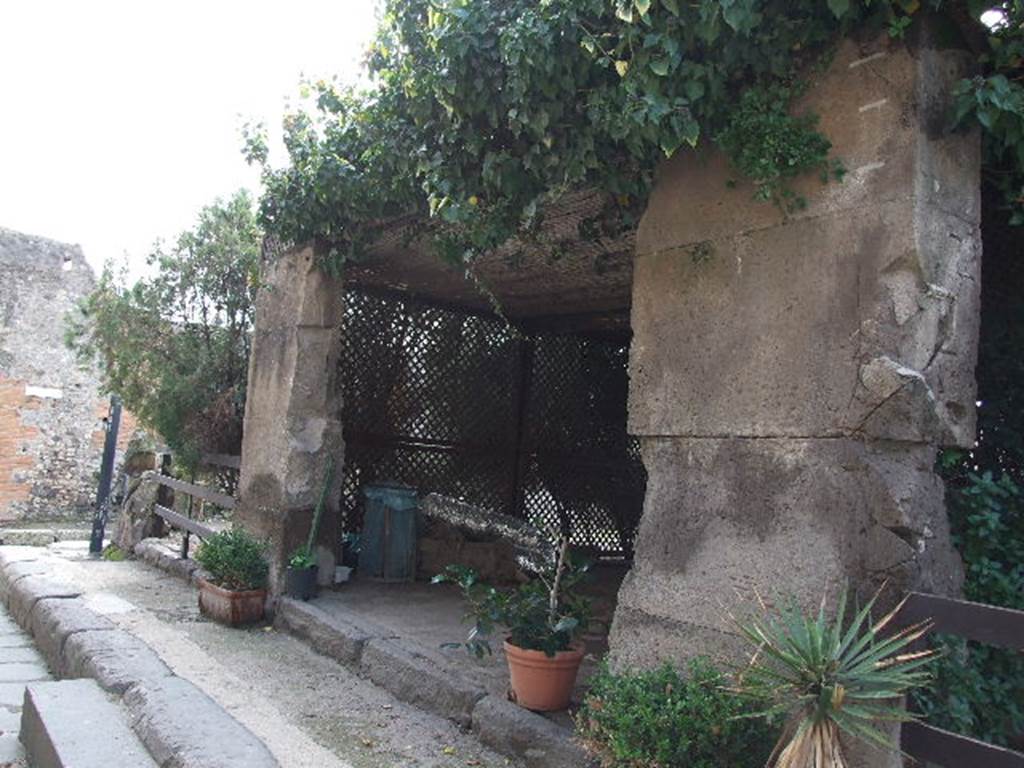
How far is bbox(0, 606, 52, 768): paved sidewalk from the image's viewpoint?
3.64m

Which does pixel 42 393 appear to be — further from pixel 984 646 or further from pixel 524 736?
pixel 984 646

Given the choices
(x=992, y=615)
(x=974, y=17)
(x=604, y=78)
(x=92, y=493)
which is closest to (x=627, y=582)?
(x=992, y=615)

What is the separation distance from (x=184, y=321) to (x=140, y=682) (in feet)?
17.7

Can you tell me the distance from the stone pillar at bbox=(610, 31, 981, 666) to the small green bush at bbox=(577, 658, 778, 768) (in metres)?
0.29

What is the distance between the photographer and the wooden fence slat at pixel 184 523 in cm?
718

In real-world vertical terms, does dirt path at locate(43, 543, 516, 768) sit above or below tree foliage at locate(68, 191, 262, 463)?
below

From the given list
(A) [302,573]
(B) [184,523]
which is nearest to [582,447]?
(A) [302,573]

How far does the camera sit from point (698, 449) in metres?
3.18

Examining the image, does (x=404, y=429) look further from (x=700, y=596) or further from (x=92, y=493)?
(x=92, y=493)

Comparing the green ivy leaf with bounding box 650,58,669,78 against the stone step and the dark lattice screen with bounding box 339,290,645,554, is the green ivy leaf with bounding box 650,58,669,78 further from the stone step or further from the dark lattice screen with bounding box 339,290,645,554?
the dark lattice screen with bounding box 339,290,645,554

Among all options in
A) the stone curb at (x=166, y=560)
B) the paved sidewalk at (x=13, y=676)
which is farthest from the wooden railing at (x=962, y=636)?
the stone curb at (x=166, y=560)

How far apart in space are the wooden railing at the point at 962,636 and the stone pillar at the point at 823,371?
0.44 feet

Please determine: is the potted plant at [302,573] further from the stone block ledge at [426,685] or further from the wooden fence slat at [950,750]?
the wooden fence slat at [950,750]

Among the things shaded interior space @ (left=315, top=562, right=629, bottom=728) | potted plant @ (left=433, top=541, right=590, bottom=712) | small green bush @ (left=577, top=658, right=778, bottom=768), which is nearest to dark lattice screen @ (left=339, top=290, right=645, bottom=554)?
shaded interior space @ (left=315, top=562, right=629, bottom=728)
